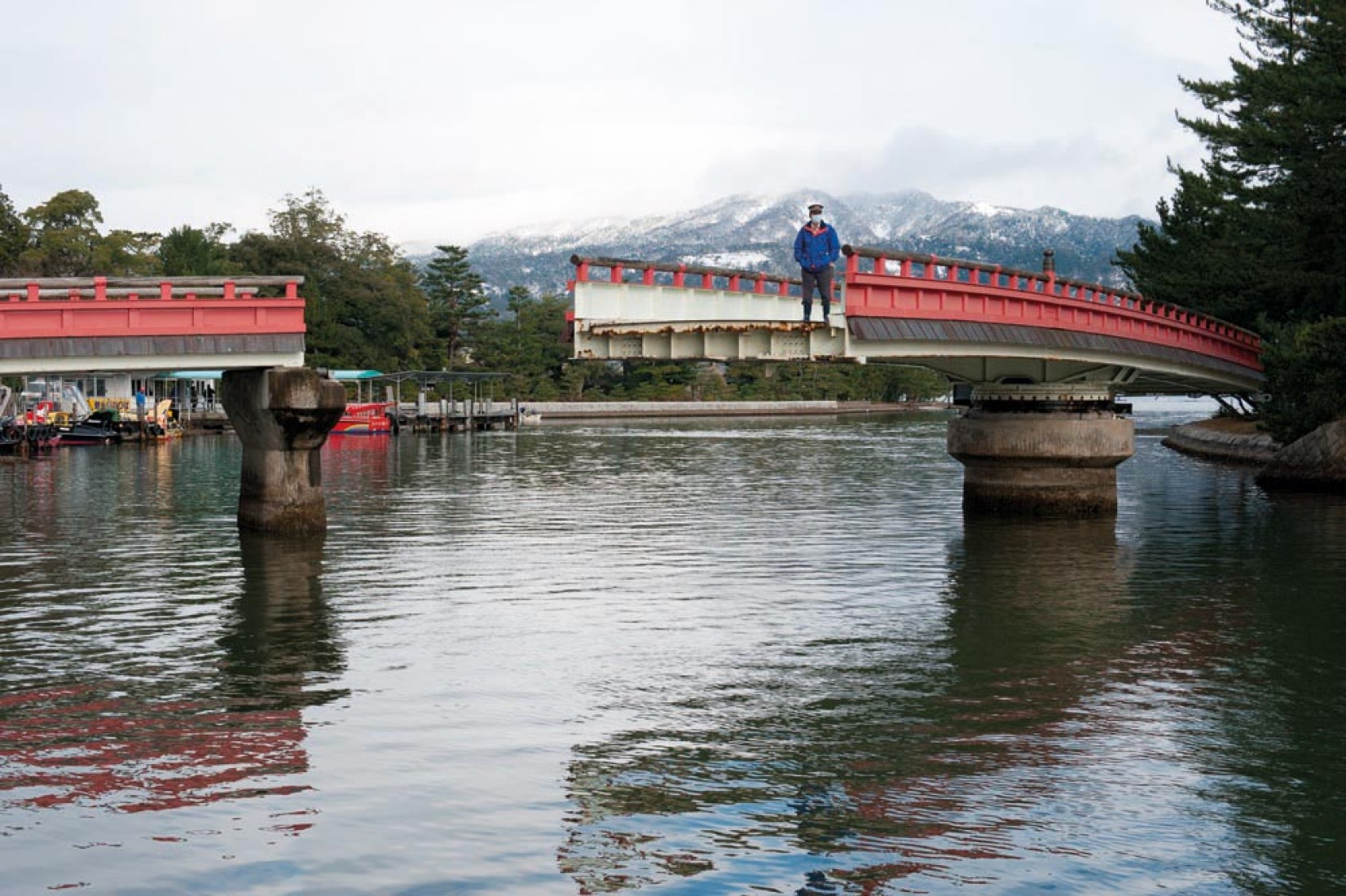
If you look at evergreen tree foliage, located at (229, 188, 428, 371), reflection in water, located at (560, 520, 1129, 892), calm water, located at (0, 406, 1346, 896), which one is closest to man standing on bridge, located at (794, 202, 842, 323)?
calm water, located at (0, 406, 1346, 896)

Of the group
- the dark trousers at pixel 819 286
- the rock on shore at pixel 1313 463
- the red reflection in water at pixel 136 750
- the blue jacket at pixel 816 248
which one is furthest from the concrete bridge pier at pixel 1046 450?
the red reflection in water at pixel 136 750

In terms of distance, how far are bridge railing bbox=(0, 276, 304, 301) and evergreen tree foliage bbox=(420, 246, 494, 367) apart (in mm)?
120021

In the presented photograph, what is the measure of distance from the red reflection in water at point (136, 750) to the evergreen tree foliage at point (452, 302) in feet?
446

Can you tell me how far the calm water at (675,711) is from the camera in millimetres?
11172

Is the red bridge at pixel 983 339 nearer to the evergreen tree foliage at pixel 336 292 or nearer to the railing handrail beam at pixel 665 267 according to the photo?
the railing handrail beam at pixel 665 267

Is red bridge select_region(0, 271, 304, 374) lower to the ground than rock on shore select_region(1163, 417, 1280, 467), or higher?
higher

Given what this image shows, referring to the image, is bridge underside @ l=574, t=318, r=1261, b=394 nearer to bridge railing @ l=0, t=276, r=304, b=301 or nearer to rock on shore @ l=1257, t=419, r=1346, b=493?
rock on shore @ l=1257, t=419, r=1346, b=493

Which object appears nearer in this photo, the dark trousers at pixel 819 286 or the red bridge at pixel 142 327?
the dark trousers at pixel 819 286

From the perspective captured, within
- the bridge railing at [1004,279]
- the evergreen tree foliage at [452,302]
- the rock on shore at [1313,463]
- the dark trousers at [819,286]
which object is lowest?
the rock on shore at [1313,463]

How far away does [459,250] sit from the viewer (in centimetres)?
15475

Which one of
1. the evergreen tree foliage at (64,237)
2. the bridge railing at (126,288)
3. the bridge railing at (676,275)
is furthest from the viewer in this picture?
the evergreen tree foliage at (64,237)

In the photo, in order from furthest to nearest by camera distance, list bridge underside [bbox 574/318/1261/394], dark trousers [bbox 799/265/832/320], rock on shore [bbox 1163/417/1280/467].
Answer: rock on shore [bbox 1163/417/1280/467], bridge underside [bbox 574/318/1261/394], dark trousers [bbox 799/265/832/320]

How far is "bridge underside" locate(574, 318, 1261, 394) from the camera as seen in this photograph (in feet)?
93.0

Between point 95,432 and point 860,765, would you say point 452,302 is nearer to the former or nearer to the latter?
point 95,432
